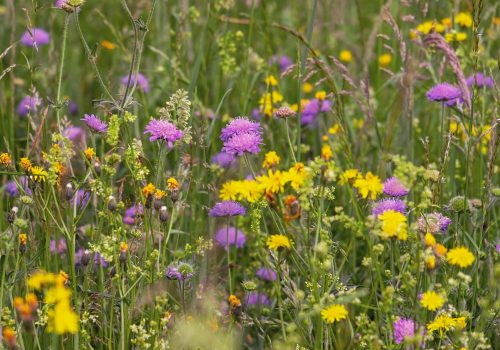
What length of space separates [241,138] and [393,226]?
482 millimetres

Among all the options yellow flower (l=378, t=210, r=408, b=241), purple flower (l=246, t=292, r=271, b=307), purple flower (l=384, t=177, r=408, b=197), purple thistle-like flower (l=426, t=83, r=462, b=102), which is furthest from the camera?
purple thistle-like flower (l=426, t=83, r=462, b=102)

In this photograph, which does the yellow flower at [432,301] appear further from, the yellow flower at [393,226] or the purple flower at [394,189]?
the purple flower at [394,189]

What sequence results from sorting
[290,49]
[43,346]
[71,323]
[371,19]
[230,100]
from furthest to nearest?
[371,19], [290,49], [230,100], [43,346], [71,323]

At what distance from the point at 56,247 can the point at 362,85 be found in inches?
40.3

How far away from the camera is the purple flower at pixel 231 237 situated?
7.91 ft

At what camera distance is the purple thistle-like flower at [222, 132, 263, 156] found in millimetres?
1877

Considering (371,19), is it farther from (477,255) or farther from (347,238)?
(477,255)

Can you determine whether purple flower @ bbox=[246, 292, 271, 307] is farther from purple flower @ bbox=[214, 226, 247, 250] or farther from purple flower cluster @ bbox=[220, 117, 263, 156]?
purple flower cluster @ bbox=[220, 117, 263, 156]

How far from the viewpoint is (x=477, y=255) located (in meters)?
2.00

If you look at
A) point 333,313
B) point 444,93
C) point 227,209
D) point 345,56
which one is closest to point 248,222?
point 227,209

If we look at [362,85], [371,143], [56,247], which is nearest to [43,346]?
[56,247]

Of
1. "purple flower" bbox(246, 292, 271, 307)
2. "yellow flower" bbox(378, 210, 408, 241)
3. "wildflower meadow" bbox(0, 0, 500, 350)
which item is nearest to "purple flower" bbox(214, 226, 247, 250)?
"wildflower meadow" bbox(0, 0, 500, 350)

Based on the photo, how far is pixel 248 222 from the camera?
8.96ft

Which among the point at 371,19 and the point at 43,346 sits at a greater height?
the point at 371,19
